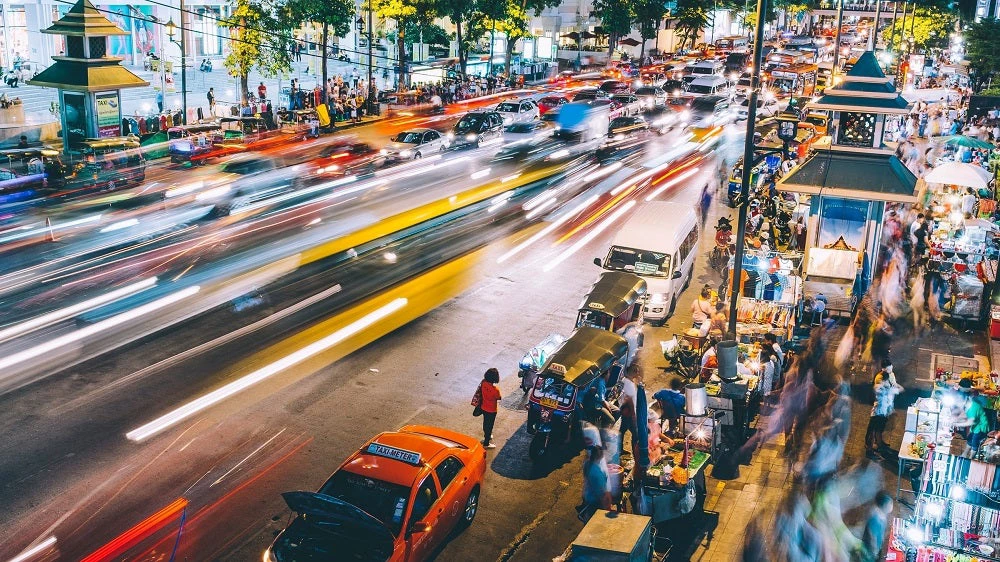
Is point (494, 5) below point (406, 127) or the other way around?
the other way around

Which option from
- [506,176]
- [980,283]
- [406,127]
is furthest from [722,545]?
[406,127]

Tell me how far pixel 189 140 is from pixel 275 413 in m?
25.8

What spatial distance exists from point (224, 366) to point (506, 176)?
67.1 feet

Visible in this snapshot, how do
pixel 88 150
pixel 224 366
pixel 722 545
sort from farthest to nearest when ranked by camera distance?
pixel 88 150
pixel 224 366
pixel 722 545

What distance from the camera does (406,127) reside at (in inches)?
1890

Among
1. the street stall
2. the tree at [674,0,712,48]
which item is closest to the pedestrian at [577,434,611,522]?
Result: the street stall

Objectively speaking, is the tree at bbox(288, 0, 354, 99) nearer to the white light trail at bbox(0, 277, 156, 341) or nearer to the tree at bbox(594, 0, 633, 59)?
the white light trail at bbox(0, 277, 156, 341)

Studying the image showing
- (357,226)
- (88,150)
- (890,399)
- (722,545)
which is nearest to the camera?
(722,545)

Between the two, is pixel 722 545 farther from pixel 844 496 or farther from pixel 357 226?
pixel 357 226

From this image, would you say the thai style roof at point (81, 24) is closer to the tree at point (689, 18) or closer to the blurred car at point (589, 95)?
the blurred car at point (589, 95)

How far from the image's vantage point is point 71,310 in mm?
20531

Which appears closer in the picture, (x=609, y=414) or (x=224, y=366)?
(x=609, y=414)

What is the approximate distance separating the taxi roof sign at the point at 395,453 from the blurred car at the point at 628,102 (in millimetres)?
41022

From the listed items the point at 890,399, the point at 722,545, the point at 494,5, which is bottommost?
the point at 722,545
